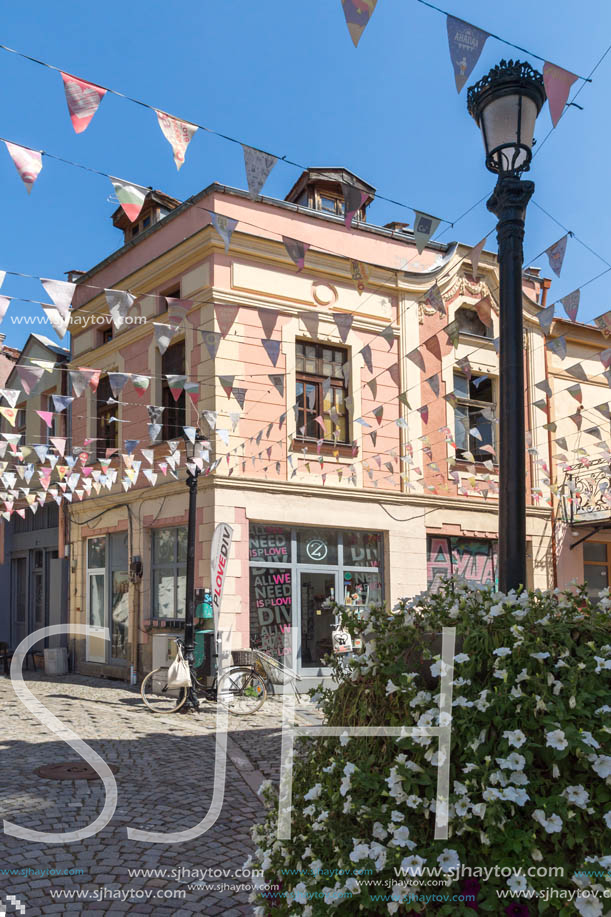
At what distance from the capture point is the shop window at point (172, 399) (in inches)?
562

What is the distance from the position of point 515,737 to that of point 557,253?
6714 mm

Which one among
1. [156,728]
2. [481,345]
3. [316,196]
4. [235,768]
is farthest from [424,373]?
[235,768]

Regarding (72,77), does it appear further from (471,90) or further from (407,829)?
(407,829)

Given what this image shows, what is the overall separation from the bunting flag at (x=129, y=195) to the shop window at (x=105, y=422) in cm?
1003

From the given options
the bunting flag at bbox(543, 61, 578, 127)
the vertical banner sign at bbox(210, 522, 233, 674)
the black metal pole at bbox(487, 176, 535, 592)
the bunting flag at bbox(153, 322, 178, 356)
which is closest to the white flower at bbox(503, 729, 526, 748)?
the black metal pole at bbox(487, 176, 535, 592)

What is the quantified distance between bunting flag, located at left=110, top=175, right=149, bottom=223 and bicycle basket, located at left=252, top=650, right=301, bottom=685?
788 centimetres

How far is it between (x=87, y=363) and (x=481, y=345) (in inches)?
334

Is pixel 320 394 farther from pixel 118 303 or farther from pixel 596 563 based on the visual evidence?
pixel 596 563

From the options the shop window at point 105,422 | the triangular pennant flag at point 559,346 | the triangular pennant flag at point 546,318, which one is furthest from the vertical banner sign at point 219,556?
the triangular pennant flag at point 546,318

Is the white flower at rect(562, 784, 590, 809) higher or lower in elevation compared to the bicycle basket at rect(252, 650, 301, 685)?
higher

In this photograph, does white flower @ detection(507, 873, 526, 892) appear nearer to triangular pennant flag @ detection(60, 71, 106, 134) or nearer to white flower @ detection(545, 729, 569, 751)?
white flower @ detection(545, 729, 569, 751)

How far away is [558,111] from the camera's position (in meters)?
5.32

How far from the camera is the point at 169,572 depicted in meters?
14.5

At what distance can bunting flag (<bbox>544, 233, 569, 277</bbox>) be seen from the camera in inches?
316
